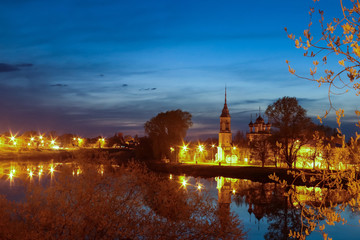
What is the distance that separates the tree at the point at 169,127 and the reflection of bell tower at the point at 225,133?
8.46 meters

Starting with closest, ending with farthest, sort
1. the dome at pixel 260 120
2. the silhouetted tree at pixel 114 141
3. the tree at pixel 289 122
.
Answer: the tree at pixel 289 122, the dome at pixel 260 120, the silhouetted tree at pixel 114 141

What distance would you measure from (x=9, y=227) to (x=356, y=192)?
14701 millimetres

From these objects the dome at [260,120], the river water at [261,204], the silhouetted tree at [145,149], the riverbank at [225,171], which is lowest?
the river water at [261,204]

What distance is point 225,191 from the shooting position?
151 ft

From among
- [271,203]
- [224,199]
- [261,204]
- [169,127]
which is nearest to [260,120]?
[169,127]

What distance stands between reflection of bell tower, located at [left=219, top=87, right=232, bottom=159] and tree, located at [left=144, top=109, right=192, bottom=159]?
27.8 feet

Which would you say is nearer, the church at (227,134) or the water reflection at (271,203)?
the water reflection at (271,203)

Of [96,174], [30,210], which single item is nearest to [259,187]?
[96,174]

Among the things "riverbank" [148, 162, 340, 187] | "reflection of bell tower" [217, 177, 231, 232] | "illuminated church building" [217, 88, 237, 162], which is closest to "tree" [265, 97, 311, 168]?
"riverbank" [148, 162, 340, 187]

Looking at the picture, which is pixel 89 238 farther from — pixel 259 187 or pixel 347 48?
pixel 259 187

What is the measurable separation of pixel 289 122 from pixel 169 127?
33956 mm

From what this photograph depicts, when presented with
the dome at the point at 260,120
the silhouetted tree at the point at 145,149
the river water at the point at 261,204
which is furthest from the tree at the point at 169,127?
the river water at the point at 261,204

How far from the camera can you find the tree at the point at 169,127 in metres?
81.2

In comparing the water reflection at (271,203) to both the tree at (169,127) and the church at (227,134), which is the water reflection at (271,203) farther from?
the tree at (169,127)
